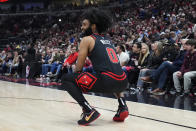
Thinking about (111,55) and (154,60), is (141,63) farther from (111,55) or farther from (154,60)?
(111,55)

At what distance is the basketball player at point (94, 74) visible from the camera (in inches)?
113

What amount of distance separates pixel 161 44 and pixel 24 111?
3.41m

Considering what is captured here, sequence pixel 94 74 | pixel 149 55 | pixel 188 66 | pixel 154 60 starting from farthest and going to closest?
1. pixel 149 55
2. pixel 154 60
3. pixel 188 66
4. pixel 94 74

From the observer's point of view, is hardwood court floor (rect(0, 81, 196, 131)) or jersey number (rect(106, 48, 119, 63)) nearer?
hardwood court floor (rect(0, 81, 196, 131))

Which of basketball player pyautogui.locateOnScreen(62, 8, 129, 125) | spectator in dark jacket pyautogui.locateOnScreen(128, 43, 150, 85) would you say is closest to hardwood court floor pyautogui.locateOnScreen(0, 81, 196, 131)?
basketball player pyautogui.locateOnScreen(62, 8, 129, 125)

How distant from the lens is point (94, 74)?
293cm

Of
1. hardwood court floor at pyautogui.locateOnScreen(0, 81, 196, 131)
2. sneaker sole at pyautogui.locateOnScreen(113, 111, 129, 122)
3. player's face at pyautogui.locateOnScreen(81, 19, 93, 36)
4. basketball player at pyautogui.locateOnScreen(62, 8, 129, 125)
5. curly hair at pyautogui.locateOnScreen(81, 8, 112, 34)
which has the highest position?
curly hair at pyautogui.locateOnScreen(81, 8, 112, 34)

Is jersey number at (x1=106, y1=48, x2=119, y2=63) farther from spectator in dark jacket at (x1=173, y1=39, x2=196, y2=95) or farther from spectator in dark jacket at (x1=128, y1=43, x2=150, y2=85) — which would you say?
spectator in dark jacket at (x1=128, y1=43, x2=150, y2=85)

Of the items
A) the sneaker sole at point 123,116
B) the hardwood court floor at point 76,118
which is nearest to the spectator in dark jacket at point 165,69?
the hardwood court floor at point 76,118

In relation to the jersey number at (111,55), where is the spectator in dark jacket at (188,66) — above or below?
below

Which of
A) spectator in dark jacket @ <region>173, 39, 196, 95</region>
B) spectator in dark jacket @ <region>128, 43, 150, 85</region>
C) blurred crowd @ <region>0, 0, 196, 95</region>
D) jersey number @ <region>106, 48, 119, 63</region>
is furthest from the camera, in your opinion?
spectator in dark jacket @ <region>128, 43, 150, 85</region>

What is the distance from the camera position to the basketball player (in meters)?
2.88

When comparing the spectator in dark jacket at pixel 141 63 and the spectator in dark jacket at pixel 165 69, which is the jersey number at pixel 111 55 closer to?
the spectator in dark jacket at pixel 165 69

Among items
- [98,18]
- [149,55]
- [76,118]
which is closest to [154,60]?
[149,55]
